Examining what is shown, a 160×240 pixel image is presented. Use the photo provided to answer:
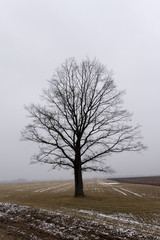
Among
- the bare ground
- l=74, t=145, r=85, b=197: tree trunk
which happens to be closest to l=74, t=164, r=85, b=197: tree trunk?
l=74, t=145, r=85, b=197: tree trunk

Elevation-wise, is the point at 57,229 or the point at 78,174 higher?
the point at 78,174

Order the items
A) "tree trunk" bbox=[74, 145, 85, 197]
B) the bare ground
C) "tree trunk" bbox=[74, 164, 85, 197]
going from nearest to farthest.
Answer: the bare ground
"tree trunk" bbox=[74, 164, 85, 197]
"tree trunk" bbox=[74, 145, 85, 197]

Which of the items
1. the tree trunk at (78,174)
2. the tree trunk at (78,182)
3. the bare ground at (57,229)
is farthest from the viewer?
the tree trunk at (78,174)

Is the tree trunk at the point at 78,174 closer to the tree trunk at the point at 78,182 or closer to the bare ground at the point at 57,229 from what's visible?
the tree trunk at the point at 78,182

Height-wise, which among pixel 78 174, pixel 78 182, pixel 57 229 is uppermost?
pixel 78 174

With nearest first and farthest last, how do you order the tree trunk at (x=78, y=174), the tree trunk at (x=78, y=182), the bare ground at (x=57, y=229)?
the bare ground at (x=57, y=229), the tree trunk at (x=78, y=182), the tree trunk at (x=78, y=174)

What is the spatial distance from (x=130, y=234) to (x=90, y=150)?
51.3 feet

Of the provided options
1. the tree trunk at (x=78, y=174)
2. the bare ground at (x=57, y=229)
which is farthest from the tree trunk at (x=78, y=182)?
the bare ground at (x=57, y=229)

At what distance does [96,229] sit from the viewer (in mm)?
8242

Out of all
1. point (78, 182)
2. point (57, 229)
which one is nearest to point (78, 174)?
point (78, 182)

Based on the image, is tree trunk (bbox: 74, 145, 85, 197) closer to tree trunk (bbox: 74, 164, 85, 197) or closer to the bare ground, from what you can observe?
tree trunk (bbox: 74, 164, 85, 197)

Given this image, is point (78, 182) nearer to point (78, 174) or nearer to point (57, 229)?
point (78, 174)

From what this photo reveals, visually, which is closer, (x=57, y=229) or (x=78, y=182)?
(x=57, y=229)

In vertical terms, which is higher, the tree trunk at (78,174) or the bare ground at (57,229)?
the tree trunk at (78,174)
